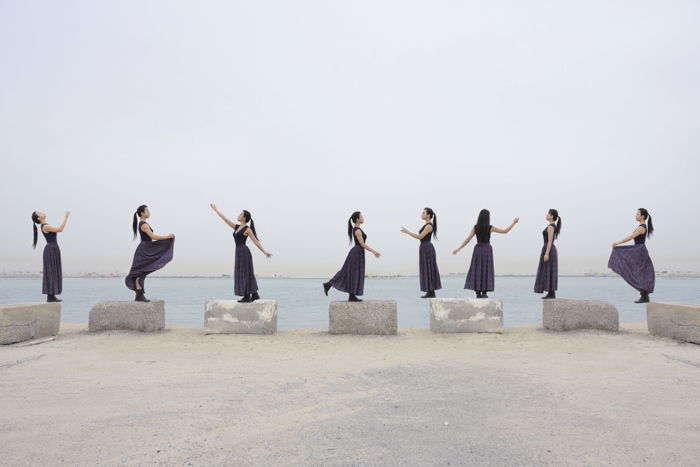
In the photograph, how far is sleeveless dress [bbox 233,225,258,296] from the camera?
371 inches

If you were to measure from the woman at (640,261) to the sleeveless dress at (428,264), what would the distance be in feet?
13.5

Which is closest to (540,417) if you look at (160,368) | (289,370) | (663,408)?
(663,408)

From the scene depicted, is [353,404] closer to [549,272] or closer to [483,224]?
[483,224]

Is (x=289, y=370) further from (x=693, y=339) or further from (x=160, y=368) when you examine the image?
(x=693, y=339)

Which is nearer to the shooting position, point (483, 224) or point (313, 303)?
point (483, 224)

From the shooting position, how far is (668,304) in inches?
348

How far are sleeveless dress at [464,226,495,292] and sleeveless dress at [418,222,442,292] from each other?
0.69 m

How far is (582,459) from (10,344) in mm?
9307

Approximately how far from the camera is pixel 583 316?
9219mm

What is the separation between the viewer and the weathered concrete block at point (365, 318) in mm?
9117

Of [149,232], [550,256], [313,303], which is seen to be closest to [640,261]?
[550,256]

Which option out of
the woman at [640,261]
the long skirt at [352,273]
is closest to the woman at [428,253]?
the long skirt at [352,273]

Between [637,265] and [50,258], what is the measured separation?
12.8 meters

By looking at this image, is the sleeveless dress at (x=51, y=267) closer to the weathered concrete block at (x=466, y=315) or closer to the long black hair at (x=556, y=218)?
the weathered concrete block at (x=466, y=315)
